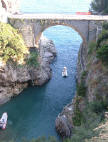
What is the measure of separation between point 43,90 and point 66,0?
46.0 m

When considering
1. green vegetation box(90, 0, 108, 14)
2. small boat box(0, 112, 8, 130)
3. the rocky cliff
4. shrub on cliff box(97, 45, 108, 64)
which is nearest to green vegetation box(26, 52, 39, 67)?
small boat box(0, 112, 8, 130)

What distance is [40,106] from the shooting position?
2434 cm

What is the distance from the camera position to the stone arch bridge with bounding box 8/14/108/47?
25453 millimetres

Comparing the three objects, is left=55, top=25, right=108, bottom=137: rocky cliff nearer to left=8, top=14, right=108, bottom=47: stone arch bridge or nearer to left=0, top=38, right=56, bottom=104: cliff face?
left=8, top=14, right=108, bottom=47: stone arch bridge

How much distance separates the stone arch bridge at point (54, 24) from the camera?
1002 inches

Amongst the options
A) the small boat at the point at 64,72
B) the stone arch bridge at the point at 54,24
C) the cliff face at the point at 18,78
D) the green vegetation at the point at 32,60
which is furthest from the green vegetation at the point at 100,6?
A: the green vegetation at the point at 32,60

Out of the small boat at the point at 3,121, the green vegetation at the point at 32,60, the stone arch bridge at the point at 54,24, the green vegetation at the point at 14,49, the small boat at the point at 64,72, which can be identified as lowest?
the small boat at the point at 3,121

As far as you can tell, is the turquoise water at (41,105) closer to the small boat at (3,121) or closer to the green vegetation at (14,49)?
the small boat at (3,121)

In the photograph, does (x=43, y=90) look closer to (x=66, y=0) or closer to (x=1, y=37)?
(x=1, y=37)

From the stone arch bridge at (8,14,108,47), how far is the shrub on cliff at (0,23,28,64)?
4.55ft

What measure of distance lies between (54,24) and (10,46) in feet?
19.7

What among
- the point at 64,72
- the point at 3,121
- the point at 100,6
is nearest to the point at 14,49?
the point at 3,121

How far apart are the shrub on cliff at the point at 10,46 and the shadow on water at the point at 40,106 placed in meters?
4.51

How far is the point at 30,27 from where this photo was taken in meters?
27.0
